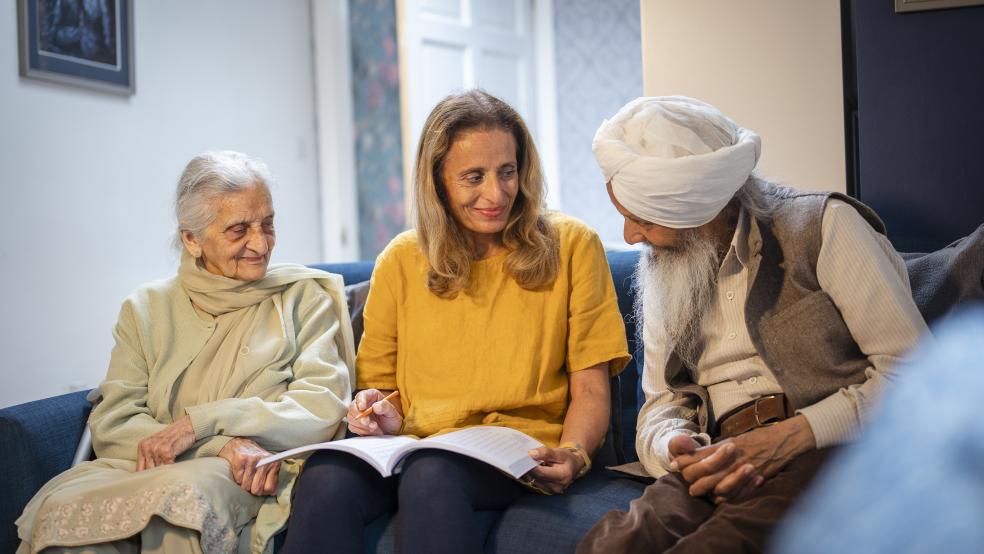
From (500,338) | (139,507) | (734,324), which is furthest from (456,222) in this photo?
(139,507)

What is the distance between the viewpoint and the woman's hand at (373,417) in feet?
6.67

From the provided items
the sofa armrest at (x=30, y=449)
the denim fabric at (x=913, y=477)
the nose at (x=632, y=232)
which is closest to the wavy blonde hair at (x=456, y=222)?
the nose at (x=632, y=232)

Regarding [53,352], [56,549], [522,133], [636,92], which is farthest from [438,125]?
[636,92]

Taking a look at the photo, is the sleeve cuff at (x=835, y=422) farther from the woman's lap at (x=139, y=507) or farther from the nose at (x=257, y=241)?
the nose at (x=257, y=241)

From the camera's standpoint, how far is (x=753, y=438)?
5.48 feet

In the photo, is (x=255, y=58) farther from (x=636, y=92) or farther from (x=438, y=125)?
(x=438, y=125)

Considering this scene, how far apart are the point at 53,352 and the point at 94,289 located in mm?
328

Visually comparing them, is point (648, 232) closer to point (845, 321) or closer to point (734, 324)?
point (734, 324)

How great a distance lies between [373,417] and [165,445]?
45 centimetres

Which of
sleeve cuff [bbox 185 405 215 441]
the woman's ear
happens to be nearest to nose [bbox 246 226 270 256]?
the woman's ear

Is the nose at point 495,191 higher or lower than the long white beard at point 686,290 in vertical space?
higher

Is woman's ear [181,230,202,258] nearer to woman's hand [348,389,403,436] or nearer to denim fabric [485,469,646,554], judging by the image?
woman's hand [348,389,403,436]

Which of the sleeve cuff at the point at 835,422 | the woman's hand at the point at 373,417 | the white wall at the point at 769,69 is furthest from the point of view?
the white wall at the point at 769,69

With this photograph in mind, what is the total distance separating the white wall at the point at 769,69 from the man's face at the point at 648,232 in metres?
0.97
